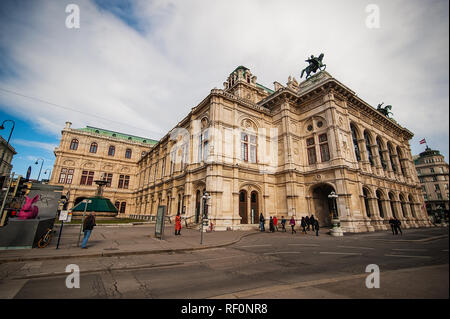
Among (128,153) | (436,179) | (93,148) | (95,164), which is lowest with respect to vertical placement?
(436,179)

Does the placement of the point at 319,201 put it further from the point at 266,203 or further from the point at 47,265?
the point at 47,265

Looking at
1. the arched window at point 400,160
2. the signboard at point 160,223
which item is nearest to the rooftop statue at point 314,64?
the arched window at point 400,160

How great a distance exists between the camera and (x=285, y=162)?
905 inches

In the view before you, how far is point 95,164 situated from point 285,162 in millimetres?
44788

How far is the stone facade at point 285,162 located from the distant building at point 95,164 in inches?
993

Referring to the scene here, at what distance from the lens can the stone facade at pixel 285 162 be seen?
1994 centimetres

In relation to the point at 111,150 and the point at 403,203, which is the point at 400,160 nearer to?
the point at 403,203

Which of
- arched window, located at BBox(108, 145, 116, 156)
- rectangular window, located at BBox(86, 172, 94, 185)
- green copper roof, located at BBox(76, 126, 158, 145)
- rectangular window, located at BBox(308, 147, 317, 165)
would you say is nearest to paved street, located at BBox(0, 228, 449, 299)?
rectangular window, located at BBox(308, 147, 317, 165)

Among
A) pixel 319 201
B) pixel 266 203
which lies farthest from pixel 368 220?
pixel 266 203

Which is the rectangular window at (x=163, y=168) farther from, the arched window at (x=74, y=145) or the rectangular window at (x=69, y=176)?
the arched window at (x=74, y=145)

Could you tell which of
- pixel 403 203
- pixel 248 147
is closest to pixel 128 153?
pixel 248 147
